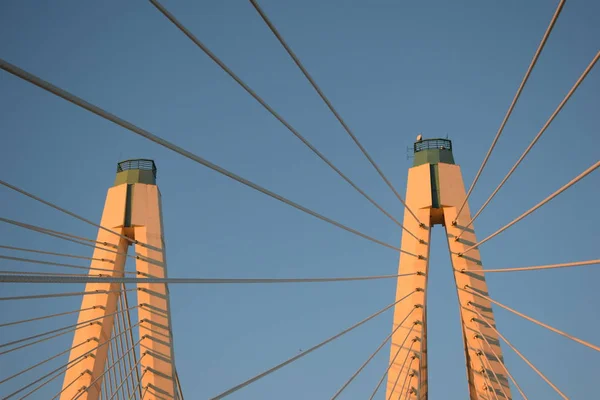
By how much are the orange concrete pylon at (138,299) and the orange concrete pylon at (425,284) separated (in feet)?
10.4

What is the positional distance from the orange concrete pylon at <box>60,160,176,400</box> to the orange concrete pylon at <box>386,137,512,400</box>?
10.4ft

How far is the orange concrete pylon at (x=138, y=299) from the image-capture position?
898 centimetres

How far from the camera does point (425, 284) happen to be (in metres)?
8.45

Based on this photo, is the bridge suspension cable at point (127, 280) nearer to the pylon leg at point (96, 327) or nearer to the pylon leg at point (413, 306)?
the pylon leg at point (413, 306)

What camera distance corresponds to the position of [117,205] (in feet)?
32.9

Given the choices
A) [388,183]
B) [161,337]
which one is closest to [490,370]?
[388,183]

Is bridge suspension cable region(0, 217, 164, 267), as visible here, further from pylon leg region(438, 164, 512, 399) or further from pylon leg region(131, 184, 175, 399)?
pylon leg region(438, 164, 512, 399)

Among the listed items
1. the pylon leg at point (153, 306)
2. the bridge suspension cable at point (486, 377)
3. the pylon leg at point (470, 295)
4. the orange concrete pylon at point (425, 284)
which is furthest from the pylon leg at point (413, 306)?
the pylon leg at point (153, 306)

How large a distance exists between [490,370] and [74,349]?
5.23m

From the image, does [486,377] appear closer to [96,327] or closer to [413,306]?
[413,306]

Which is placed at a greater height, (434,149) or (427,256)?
(434,149)

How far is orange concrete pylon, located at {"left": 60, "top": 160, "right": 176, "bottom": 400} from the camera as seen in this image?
8.98 metres

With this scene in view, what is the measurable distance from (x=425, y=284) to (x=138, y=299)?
3962 mm

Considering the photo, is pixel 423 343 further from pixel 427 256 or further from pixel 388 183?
pixel 388 183
